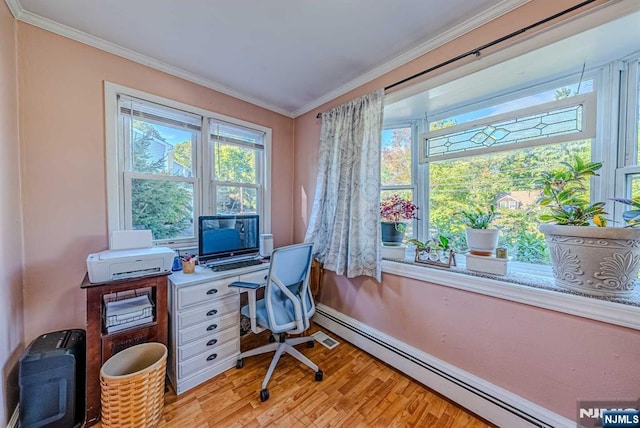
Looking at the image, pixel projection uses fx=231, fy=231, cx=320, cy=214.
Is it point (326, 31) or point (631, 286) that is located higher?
point (326, 31)

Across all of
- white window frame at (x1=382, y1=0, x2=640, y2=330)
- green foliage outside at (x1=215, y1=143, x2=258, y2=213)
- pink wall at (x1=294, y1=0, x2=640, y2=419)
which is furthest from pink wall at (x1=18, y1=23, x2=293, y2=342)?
white window frame at (x1=382, y1=0, x2=640, y2=330)

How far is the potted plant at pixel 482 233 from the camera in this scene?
155 centimetres

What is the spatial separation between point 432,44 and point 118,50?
2275 millimetres

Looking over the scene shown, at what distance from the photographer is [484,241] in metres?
1.56

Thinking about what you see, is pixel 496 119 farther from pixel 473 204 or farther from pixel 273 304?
pixel 273 304

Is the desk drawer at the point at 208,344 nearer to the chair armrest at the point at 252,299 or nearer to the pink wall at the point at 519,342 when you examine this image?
the chair armrest at the point at 252,299

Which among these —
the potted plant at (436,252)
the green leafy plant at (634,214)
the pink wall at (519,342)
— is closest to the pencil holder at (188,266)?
the pink wall at (519,342)

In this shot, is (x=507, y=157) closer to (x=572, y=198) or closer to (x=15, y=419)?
(x=572, y=198)

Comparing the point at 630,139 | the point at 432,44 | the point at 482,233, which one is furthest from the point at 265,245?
the point at 630,139

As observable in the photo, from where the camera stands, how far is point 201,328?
1686mm

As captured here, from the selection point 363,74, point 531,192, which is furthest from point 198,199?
point 531,192

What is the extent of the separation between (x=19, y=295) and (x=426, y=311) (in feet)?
8.55

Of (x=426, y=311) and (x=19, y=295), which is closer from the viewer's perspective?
(x=19, y=295)

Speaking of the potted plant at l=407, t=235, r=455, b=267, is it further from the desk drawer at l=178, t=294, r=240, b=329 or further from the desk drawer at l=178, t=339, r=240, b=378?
the desk drawer at l=178, t=339, r=240, b=378
